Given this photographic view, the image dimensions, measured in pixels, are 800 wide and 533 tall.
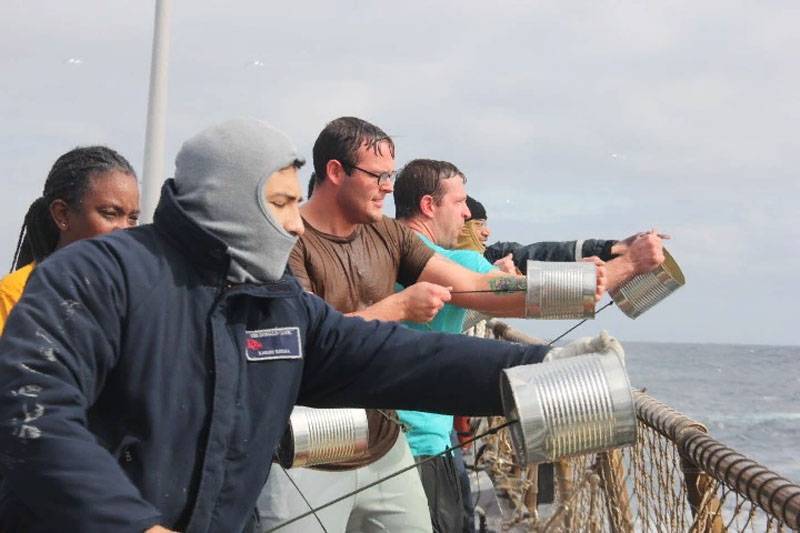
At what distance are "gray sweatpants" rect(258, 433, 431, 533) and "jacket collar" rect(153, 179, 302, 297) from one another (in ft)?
5.19

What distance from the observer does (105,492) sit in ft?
6.73

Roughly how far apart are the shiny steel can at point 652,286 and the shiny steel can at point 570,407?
2231 mm

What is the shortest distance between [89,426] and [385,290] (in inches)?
84.9

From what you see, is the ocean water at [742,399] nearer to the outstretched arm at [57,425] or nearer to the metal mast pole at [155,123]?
the metal mast pole at [155,123]

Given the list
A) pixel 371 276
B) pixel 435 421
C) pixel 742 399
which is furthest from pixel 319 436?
→ pixel 742 399

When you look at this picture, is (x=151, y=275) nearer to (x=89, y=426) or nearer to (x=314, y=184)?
(x=89, y=426)

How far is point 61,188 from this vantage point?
12.4ft

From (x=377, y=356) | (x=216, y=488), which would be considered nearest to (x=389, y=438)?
(x=377, y=356)

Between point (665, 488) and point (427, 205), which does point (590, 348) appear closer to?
point (665, 488)

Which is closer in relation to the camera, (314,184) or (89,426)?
(89,426)

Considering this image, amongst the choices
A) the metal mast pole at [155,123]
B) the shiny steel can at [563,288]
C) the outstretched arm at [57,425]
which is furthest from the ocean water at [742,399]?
the outstretched arm at [57,425]

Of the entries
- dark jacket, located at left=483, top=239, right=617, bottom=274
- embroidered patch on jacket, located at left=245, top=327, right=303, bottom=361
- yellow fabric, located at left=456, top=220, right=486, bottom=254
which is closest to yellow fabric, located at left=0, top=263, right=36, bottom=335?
embroidered patch on jacket, located at left=245, top=327, right=303, bottom=361

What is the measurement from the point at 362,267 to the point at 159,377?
2.03 metres

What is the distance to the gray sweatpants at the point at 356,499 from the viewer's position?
12.8ft
